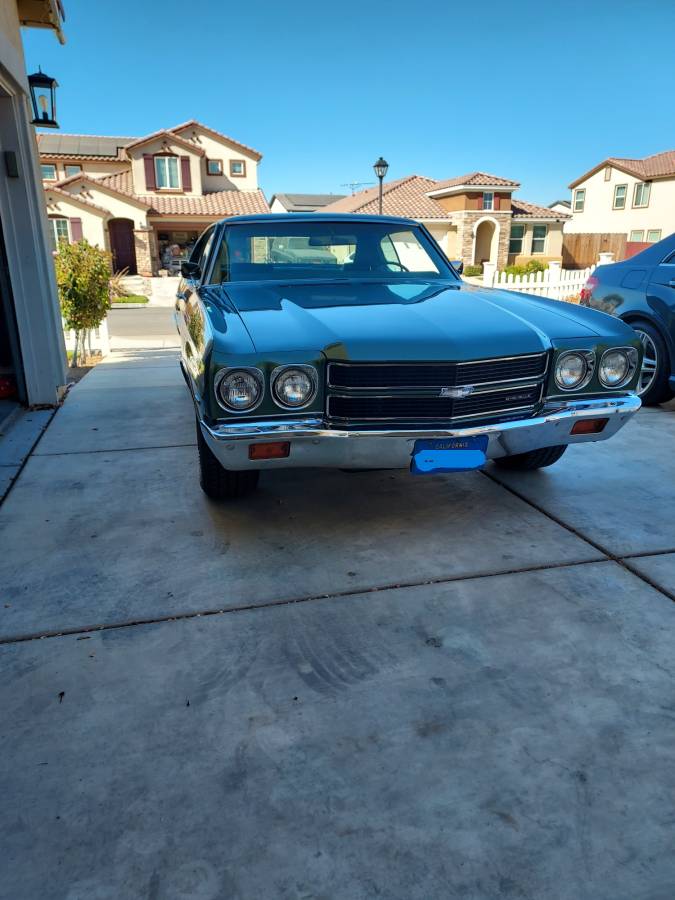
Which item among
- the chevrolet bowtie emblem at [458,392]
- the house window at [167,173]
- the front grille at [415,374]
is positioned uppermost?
the house window at [167,173]

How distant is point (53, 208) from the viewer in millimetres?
28375

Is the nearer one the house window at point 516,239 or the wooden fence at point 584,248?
the wooden fence at point 584,248

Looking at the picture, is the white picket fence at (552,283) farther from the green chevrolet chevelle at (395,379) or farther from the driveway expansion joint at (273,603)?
the driveway expansion joint at (273,603)

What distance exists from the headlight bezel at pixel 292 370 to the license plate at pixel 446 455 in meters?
0.52

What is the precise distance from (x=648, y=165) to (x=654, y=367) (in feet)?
112

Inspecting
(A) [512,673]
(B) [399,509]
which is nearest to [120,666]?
(A) [512,673]

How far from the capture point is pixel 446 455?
9.80 ft

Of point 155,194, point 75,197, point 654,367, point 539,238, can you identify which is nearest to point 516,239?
point 539,238

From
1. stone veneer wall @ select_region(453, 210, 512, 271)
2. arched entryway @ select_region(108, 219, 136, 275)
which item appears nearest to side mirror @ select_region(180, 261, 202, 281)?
arched entryway @ select_region(108, 219, 136, 275)

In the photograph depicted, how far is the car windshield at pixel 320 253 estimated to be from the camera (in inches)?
162

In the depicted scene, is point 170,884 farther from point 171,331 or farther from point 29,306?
point 171,331

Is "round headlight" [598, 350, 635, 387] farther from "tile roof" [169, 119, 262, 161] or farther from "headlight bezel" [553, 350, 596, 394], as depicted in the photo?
"tile roof" [169, 119, 262, 161]

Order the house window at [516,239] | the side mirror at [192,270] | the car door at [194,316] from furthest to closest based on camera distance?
1. the house window at [516,239]
2. the side mirror at [192,270]
3. the car door at [194,316]

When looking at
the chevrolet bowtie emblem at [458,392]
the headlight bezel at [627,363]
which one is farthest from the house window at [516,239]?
the chevrolet bowtie emblem at [458,392]
